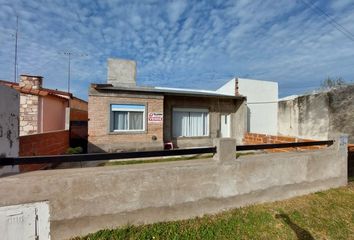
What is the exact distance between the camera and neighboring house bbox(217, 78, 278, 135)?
1409 cm

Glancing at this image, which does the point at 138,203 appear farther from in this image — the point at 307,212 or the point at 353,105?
the point at 353,105

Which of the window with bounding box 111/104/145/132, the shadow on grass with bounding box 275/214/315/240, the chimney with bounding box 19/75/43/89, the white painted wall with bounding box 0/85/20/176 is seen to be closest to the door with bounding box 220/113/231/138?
the window with bounding box 111/104/145/132

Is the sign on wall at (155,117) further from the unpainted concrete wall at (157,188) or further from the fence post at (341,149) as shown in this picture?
the fence post at (341,149)

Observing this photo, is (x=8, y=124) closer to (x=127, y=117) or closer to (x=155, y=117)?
(x=127, y=117)

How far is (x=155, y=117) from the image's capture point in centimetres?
1033

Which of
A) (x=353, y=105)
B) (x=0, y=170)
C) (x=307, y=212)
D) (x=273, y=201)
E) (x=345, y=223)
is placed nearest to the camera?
(x=0, y=170)

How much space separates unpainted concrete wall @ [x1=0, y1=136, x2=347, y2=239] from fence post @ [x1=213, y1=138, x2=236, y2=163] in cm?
2

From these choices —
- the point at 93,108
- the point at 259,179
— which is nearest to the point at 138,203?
the point at 259,179

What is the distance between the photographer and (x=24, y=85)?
9609 mm

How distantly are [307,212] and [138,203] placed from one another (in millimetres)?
3356

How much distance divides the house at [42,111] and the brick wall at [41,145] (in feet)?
2.55

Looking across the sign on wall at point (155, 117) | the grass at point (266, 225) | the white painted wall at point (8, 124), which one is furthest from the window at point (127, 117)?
A: the grass at point (266, 225)

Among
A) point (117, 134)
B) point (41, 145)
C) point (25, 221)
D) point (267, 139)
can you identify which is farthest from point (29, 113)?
point (267, 139)

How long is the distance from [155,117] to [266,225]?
768cm
